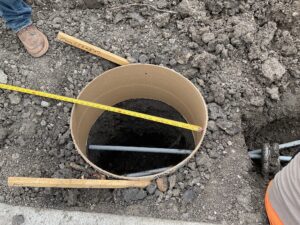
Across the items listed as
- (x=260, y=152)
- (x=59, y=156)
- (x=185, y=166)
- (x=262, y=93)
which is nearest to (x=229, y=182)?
(x=185, y=166)

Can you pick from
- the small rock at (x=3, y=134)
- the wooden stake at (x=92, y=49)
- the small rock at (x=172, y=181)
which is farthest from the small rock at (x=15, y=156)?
the small rock at (x=172, y=181)

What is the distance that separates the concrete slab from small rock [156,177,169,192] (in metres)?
0.16

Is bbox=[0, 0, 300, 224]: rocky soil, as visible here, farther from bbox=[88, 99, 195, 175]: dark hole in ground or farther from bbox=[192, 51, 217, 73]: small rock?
bbox=[88, 99, 195, 175]: dark hole in ground

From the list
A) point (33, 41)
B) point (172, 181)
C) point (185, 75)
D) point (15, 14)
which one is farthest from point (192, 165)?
point (15, 14)

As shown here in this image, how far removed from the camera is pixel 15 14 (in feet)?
7.02

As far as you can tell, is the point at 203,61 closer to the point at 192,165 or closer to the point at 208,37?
the point at 208,37

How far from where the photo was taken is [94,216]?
1885 millimetres

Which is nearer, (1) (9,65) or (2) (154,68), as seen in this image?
(2) (154,68)

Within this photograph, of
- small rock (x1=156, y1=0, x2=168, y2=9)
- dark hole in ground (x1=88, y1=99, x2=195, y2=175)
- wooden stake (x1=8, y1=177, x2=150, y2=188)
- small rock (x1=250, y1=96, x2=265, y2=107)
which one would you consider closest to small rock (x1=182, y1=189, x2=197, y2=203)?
wooden stake (x1=8, y1=177, x2=150, y2=188)

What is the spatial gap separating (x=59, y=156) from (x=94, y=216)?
0.40 metres

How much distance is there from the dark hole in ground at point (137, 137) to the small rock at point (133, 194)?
568 mm

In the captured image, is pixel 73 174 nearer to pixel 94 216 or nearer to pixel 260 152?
pixel 94 216

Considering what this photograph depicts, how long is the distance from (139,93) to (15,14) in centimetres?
90

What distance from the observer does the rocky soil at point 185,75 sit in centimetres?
194
